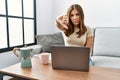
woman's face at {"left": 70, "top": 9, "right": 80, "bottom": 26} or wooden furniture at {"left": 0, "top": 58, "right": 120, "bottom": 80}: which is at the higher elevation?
woman's face at {"left": 70, "top": 9, "right": 80, "bottom": 26}

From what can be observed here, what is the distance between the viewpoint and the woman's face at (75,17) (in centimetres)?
158

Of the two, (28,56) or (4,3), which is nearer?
(28,56)

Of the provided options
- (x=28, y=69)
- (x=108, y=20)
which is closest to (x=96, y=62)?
(x=108, y=20)

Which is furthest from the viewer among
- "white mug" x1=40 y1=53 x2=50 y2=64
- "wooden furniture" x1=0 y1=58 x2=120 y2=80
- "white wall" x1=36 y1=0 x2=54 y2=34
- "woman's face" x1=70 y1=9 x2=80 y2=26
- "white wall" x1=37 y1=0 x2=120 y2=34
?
"white wall" x1=36 y1=0 x2=54 y2=34

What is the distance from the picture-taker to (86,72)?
112cm

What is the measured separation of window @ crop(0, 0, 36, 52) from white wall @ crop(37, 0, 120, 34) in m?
0.18

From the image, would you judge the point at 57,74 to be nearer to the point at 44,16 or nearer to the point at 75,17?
the point at 75,17

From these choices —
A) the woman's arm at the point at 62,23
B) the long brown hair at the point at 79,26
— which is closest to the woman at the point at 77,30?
the long brown hair at the point at 79,26

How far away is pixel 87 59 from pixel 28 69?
45cm

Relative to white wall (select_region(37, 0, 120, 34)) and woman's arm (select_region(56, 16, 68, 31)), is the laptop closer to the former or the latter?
woman's arm (select_region(56, 16, 68, 31))

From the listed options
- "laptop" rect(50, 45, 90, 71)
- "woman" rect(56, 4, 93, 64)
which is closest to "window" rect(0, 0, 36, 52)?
"woman" rect(56, 4, 93, 64)

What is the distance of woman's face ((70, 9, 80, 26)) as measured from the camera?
1.58 m

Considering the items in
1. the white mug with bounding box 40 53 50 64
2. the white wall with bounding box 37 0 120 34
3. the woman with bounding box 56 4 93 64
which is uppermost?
the white wall with bounding box 37 0 120 34

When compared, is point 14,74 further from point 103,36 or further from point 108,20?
point 108,20
